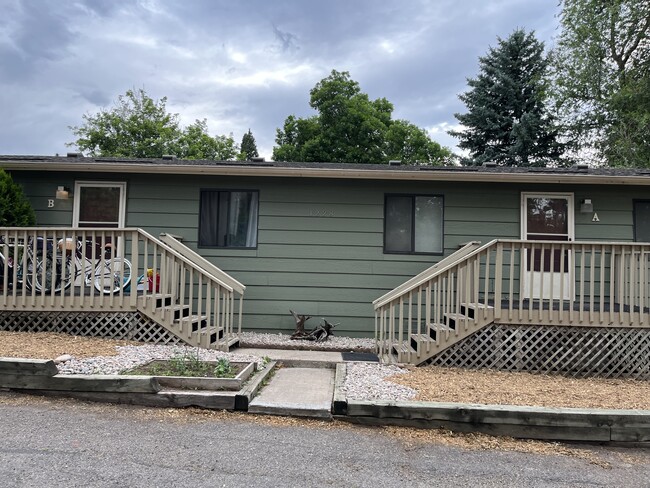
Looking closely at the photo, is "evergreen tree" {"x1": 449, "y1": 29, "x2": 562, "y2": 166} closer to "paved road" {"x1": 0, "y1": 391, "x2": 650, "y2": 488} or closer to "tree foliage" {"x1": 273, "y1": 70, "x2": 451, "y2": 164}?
"tree foliage" {"x1": 273, "y1": 70, "x2": 451, "y2": 164}

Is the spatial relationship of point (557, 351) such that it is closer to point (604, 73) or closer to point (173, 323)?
point (173, 323)

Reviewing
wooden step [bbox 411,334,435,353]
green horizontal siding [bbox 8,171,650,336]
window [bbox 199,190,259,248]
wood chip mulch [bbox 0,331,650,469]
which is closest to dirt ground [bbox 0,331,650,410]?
wood chip mulch [bbox 0,331,650,469]

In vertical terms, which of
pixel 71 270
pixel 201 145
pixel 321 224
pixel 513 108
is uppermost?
pixel 201 145

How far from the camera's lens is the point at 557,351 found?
5.25 metres

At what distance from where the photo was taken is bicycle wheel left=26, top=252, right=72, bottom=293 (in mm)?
5473

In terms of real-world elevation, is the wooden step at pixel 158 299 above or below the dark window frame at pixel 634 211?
below

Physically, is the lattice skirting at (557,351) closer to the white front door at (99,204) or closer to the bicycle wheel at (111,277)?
the bicycle wheel at (111,277)

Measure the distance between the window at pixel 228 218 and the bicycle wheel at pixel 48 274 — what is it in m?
2.06

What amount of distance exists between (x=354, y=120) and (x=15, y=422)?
25.5 m

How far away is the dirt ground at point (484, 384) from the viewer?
3891mm

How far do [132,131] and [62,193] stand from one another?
71.1 feet

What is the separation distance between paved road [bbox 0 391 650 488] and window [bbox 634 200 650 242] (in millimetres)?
4888

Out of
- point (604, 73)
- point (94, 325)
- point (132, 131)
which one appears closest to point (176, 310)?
point (94, 325)

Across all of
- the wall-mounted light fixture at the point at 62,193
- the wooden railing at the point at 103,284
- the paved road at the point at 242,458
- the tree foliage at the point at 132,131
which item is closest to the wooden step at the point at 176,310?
the wooden railing at the point at 103,284
